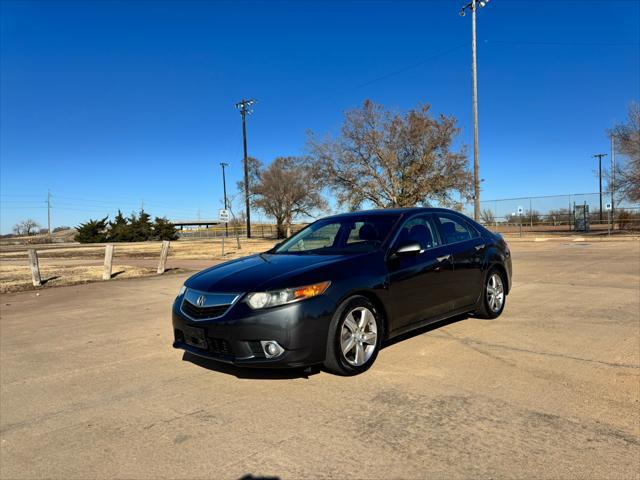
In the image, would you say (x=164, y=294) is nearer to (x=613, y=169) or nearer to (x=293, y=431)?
(x=293, y=431)

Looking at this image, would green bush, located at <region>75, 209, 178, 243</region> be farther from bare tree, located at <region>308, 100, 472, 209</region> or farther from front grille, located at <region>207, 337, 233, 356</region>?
front grille, located at <region>207, 337, 233, 356</region>

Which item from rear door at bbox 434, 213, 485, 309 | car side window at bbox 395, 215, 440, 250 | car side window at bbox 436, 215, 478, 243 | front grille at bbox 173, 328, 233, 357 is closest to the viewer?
front grille at bbox 173, 328, 233, 357

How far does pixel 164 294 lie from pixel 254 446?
8080 millimetres

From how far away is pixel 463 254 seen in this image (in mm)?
6059

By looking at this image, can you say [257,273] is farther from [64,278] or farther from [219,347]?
[64,278]

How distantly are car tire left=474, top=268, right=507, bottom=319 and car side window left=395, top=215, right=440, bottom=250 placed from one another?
125 cm

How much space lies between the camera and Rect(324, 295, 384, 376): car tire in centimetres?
432

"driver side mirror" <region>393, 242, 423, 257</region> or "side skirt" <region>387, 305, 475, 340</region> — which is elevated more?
"driver side mirror" <region>393, 242, 423, 257</region>

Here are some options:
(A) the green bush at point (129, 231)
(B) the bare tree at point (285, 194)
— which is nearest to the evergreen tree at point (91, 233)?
(A) the green bush at point (129, 231)

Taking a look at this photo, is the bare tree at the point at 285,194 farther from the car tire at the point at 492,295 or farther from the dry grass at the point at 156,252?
the car tire at the point at 492,295

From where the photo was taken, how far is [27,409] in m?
4.12

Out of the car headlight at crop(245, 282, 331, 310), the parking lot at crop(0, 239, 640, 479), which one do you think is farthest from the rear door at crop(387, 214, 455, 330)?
the car headlight at crop(245, 282, 331, 310)

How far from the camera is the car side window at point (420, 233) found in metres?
5.38

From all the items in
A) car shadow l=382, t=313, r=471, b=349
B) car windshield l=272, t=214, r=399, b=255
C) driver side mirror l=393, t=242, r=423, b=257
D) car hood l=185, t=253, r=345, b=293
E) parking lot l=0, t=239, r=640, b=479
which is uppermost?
car windshield l=272, t=214, r=399, b=255
